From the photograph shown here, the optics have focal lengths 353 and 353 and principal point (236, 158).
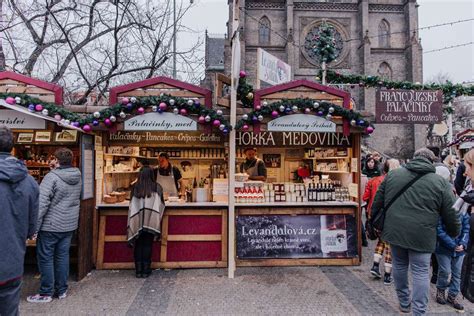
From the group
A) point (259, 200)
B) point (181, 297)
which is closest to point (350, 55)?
point (259, 200)

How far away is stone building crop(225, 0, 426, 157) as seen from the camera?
3294 centimetres

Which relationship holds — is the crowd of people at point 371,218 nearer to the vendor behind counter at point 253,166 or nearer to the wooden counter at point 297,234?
the wooden counter at point 297,234

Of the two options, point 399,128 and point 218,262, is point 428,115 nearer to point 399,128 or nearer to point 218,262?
point 218,262

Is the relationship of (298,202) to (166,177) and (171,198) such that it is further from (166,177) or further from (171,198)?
(166,177)

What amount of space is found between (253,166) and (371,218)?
13.8ft

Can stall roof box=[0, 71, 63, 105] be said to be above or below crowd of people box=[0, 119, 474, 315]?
above

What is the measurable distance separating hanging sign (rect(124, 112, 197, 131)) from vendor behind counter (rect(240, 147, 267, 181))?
2570 mm

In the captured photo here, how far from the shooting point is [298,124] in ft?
20.4

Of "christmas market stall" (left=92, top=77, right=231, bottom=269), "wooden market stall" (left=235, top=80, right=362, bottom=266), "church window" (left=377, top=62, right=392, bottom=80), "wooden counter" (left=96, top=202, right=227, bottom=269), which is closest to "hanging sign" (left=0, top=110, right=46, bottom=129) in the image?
"christmas market stall" (left=92, top=77, right=231, bottom=269)

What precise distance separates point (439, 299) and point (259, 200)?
3152mm

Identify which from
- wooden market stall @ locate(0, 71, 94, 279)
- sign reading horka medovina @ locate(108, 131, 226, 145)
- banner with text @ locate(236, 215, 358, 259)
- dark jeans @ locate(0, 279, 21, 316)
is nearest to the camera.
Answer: dark jeans @ locate(0, 279, 21, 316)

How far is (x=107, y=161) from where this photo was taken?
707 cm

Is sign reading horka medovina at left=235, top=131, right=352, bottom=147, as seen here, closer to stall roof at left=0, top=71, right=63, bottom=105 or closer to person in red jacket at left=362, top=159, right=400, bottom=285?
person in red jacket at left=362, top=159, right=400, bottom=285

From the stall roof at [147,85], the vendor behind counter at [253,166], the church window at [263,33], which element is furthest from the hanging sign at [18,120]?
the church window at [263,33]
